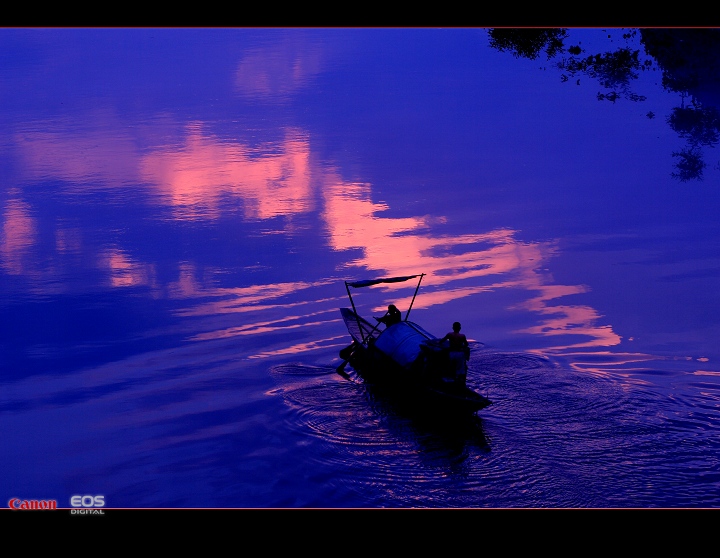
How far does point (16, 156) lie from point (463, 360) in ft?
62.9

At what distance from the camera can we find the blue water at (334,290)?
13.4 meters

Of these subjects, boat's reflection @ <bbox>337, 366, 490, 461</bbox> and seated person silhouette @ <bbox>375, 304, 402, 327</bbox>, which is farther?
seated person silhouette @ <bbox>375, 304, 402, 327</bbox>

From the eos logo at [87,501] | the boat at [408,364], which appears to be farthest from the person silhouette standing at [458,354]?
the eos logo at [87,501]

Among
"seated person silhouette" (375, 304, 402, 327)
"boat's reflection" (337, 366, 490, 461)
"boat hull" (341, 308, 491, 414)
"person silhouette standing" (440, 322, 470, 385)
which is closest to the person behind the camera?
"boat's reflection" (337, 366, 490, 461)

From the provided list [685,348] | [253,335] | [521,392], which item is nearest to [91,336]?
[253,335]

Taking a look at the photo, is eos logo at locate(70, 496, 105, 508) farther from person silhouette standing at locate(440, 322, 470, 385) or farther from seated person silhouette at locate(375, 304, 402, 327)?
seated person silhouette at locate(375, 304, 402, 327)

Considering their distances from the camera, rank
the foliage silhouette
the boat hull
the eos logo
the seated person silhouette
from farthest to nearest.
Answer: the foliage silhouette, the seated person silhouette, the boat hull, the eos logo

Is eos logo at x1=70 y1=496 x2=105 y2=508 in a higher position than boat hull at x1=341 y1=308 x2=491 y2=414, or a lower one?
lower

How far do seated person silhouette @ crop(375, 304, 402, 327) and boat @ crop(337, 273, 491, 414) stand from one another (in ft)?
0.21

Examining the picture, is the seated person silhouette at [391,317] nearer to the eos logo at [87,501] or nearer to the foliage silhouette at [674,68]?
the eos logo at [87,501]

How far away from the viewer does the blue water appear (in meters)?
13.4

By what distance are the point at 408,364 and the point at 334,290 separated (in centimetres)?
470

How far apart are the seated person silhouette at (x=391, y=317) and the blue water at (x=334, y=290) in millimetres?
1004

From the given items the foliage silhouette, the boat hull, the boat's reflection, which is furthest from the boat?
the foliage silhouette
